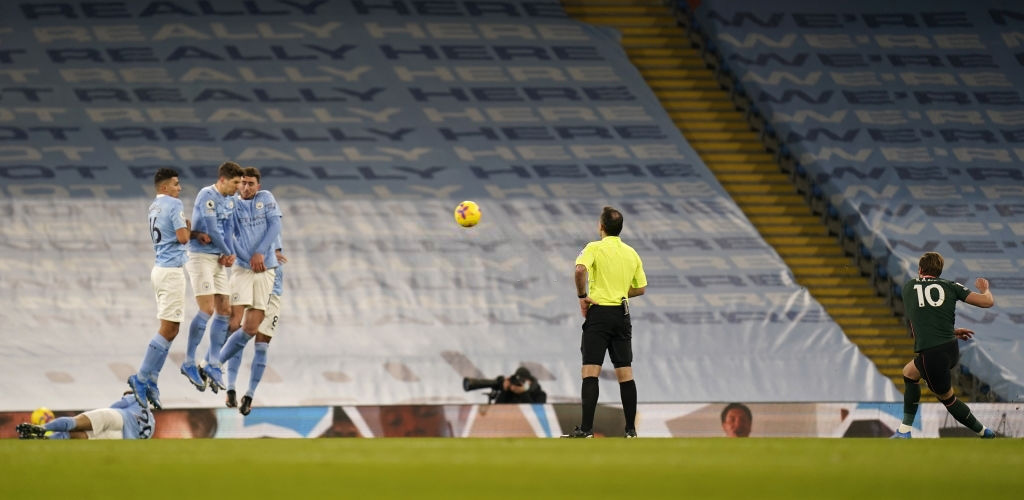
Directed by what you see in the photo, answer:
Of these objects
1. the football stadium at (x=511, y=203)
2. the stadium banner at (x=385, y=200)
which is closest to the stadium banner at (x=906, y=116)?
the football stadium at (x=511, y=203)

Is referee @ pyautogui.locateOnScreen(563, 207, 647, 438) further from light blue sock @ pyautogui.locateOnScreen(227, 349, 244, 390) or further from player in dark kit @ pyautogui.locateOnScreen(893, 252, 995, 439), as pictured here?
light blue sock @ pyautogui.locateOnScreen(227, 349, 244, 390)

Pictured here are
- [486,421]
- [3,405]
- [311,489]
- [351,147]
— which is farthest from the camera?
[351,147]

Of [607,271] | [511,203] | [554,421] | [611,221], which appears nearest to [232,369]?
[554,421]

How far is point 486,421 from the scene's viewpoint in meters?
13.7

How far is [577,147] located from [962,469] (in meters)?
12.5

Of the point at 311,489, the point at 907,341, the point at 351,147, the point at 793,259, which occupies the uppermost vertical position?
the point at 351,147

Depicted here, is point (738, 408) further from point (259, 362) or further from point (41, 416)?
point (41, 416)

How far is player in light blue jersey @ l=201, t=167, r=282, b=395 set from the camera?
12.4 meters

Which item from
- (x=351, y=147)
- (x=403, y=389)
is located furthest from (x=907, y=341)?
(x=351, y=147)

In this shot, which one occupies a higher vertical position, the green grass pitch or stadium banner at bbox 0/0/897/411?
stadium banner at bbox 0/0/897/411

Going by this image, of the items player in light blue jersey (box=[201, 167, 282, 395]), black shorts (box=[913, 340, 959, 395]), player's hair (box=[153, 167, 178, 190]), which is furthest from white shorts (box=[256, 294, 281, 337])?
black shorts (box=[913, 340, 959, 395])

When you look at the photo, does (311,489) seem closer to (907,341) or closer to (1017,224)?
(907,341)

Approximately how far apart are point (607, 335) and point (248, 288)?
12.6ft

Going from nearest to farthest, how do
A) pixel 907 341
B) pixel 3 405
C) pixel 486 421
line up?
pixel 486 421, pixel 3 405, pixel 907 341
